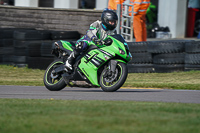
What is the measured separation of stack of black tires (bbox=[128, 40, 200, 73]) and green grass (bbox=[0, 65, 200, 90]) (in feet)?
0.65

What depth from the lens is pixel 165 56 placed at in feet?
42.4

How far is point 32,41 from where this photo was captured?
49.6 feet

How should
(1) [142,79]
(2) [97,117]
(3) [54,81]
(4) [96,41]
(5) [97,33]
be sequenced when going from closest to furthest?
(2) [97,117], (4) [96,41], (5) [97,33], (3) [54,81], (1) [142,79]

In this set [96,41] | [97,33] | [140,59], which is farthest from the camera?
[140,59]

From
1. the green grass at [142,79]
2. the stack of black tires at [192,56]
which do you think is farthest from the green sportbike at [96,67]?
the stack of black tires at [192,56]

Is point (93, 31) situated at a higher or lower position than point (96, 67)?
higher

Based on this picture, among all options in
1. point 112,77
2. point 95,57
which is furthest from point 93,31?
point 112,77

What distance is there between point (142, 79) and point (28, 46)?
13.7 feet

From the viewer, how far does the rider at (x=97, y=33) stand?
356 inches

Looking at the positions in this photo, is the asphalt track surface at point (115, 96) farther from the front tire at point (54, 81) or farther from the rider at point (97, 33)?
the rider at point (97, 33)

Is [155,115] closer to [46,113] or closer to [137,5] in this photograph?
[46,113]

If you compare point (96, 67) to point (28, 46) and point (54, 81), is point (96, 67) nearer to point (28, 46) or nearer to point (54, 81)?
point (54, 81)

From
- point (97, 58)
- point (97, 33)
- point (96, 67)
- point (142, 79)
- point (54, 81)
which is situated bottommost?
point (142, 79)

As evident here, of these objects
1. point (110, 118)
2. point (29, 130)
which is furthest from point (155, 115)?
point (29, 130)
